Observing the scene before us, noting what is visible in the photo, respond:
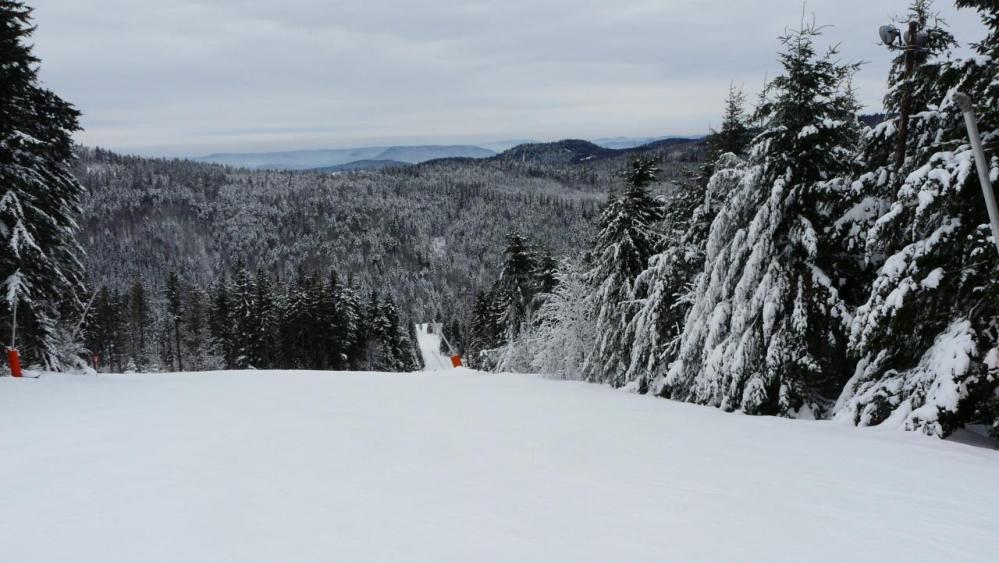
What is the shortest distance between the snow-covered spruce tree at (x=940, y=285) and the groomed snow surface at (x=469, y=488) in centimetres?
84

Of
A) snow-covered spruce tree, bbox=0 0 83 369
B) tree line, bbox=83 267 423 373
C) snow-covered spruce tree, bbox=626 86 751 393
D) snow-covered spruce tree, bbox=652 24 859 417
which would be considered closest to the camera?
snow-covered spruce tree, bbox=652 24 859 417

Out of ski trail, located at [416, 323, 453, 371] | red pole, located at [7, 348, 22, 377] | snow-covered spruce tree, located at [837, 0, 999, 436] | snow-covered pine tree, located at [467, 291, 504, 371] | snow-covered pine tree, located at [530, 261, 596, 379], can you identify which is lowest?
ski trail, located at [416, 323, 453, 371]

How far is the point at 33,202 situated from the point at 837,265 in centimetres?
2168

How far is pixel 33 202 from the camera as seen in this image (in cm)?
1577

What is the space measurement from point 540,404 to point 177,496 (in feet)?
27.7

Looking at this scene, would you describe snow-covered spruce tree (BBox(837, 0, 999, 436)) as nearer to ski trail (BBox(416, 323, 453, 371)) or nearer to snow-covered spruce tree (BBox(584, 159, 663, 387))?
snow-covered spruce tree (BBox(584, 159, 663, 387))

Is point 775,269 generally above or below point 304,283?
above

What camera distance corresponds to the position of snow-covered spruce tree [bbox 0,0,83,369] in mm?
14898

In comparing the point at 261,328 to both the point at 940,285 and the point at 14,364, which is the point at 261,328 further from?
the point at 940,285

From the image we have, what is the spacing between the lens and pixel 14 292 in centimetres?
1457

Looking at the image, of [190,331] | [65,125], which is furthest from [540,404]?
[190,331]

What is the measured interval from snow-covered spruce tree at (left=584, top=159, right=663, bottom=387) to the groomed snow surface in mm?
11401

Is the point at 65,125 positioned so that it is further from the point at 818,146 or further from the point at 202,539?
the point at 818,146

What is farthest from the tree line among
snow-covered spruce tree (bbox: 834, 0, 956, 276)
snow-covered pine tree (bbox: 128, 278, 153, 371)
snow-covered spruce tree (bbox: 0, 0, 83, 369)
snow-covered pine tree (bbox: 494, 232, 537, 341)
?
snow-covered spruce tree (bbox: 834, 0, 956, 276)
